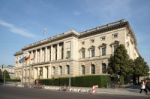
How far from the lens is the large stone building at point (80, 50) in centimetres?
5662

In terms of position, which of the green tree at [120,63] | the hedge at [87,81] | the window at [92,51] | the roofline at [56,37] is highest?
the roofline at [56,37]

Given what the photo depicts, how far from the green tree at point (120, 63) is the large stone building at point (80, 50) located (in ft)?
14.6

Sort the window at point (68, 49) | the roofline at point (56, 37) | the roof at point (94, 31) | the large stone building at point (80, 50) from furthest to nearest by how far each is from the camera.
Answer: the window at point (68, 49) → the roofline at point (56, 37) → the large stone building at point (80, 50) → the roof at point (94, 31)

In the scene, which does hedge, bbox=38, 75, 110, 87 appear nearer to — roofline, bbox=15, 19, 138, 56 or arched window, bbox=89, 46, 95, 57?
arched window, bbox=89, 46, 95, 57

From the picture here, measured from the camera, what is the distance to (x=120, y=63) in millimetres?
48844

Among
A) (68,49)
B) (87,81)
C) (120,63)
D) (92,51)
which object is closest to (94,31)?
(92,51)

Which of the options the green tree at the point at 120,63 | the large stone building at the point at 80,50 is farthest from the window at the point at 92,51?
the green tree at the point at 120,63

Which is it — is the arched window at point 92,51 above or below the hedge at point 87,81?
above

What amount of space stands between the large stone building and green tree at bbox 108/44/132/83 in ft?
14.6

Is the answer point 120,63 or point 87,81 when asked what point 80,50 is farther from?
point 120,63

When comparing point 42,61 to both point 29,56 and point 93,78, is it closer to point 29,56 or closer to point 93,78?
point 29,56

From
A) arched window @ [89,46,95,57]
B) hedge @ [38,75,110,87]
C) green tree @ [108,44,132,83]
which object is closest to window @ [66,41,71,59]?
arched window @ [89,46,95,57]

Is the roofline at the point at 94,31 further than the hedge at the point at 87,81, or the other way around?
the roofline at the point at 94,31

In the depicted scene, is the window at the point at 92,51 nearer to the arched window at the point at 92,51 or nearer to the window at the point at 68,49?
the arched window at the point at 92,51
